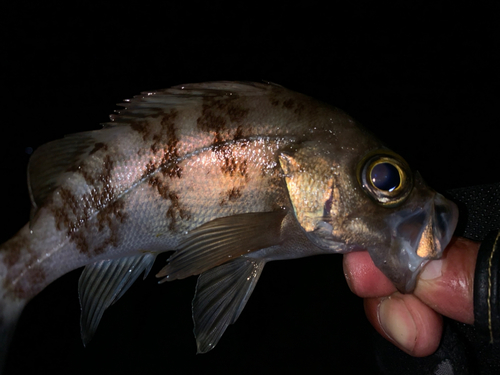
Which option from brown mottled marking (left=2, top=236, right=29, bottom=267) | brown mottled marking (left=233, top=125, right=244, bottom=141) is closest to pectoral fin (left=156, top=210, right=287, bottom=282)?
brown mottled marking (left=233, top=125, right=244, bottom=141)

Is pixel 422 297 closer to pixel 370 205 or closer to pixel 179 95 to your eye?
pixel 370 205

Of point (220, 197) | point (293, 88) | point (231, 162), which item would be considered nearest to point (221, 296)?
point (220, 197)

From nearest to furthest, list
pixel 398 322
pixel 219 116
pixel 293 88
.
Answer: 1. pixel 219 116
2. pixel 398 322
3. pixel 293 88

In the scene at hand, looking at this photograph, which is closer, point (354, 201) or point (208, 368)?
point (354, 201)

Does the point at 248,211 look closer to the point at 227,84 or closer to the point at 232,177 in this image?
the point at 232,177

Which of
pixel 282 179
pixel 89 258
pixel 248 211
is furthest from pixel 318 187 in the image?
pixel 89 258

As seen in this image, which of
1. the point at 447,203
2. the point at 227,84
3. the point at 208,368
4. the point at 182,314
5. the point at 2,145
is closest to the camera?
the point at 447,203
